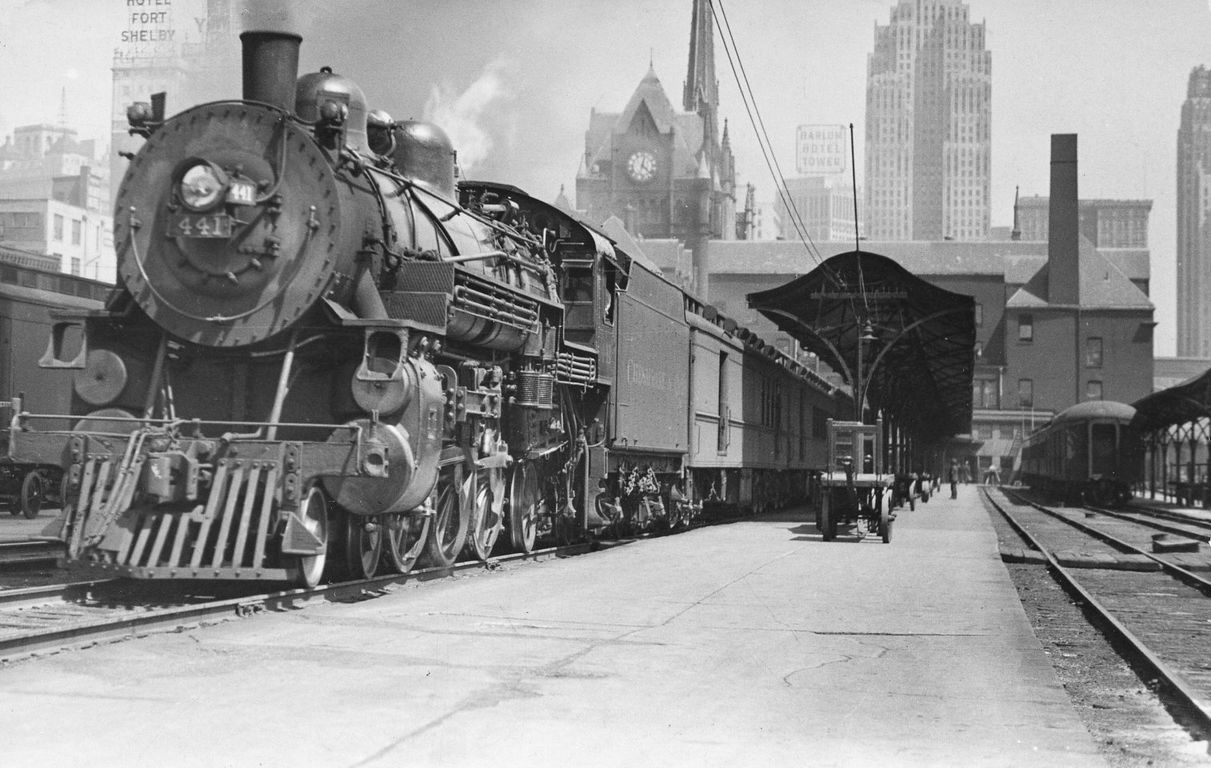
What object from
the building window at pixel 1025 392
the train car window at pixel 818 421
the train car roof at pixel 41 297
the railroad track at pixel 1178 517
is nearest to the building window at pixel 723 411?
the railroad track at pixel 1178 517

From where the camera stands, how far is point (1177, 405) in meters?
35.2

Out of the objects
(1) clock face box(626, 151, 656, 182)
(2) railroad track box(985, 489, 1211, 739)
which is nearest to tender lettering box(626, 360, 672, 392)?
(2) railroad track box(985, 489, 1211, 739)

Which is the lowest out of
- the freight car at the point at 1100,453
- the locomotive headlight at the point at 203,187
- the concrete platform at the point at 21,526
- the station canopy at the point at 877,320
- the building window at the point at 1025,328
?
the concrete platform at the point at 21,526

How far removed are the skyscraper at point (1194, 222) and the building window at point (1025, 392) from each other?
1783 centimetres

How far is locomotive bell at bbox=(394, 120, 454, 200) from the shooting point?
11.7 meters

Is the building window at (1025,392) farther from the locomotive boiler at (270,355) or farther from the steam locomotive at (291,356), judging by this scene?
the locomotive boiler at (270,355)

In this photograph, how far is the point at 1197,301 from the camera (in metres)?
141

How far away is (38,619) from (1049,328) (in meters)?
80.2

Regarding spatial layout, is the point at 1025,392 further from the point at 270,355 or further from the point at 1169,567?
the point at 270,355

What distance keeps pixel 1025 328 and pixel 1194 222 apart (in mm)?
46507

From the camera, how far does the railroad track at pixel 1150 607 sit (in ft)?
23.7

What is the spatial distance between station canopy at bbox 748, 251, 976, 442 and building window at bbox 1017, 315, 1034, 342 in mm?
51899

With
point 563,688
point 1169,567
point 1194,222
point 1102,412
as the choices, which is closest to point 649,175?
point 1194,222

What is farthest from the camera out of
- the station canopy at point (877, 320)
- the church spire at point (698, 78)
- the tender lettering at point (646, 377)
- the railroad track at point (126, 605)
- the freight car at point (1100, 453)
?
the church spire at point (698, 78)
